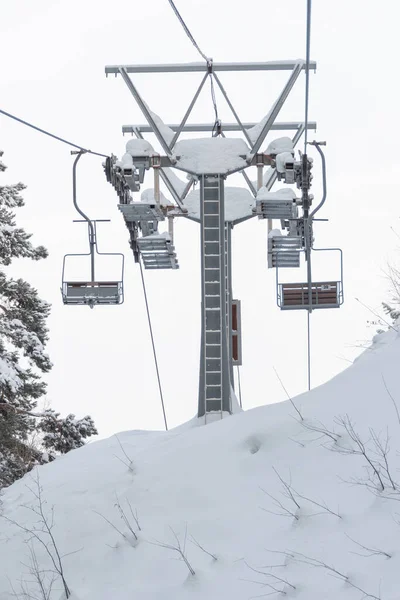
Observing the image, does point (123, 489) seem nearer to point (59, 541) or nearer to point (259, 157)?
point (59, 541)

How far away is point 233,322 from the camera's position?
717 inches

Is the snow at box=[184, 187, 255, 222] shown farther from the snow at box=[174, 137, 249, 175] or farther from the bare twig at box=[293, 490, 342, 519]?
the bare twig at box=[293, 490, 342, 519]

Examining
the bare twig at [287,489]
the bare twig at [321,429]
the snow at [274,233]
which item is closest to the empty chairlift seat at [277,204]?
the snow at [274,233]

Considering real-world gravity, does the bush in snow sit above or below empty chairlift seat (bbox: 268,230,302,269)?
below

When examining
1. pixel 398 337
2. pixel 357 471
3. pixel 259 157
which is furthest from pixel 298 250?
pixel 357 471

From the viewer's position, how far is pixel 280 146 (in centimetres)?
1597

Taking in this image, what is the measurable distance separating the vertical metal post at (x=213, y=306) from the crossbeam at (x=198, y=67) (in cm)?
180

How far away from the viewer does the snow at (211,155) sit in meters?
16.0

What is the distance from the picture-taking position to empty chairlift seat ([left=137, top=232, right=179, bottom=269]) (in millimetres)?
15336

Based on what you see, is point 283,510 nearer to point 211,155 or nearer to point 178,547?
point 178,547

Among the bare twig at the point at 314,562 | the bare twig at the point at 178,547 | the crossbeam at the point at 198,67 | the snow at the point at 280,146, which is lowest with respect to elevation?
the bare twig at the point at 178,547

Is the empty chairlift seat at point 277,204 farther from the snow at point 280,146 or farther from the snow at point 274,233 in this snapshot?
the snow at point 280,146

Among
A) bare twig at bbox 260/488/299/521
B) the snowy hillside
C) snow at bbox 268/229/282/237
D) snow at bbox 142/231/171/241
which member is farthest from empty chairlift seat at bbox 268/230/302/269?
bare twig at bbox 260/488/299/521

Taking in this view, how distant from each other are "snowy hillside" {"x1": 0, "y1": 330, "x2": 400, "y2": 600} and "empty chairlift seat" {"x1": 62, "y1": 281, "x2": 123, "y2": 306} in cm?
291
